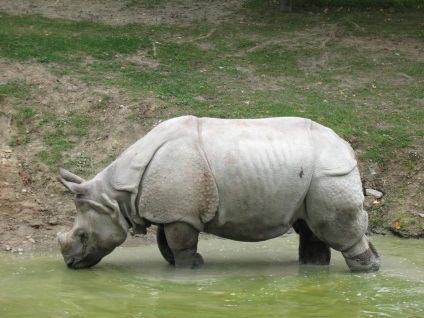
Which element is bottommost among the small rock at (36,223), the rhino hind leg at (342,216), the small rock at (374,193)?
the small rock at (36,223)

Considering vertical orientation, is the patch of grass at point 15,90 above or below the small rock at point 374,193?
above

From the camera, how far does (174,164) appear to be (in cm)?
948

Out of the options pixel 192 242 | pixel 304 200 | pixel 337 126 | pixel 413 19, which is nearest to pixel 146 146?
pixel 192 242

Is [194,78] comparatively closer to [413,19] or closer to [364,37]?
[364,37]

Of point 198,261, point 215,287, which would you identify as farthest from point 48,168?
point 215,287

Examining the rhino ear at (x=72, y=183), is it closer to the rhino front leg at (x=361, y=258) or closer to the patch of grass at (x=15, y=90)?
the rhino front leg at (x=361, y=258)

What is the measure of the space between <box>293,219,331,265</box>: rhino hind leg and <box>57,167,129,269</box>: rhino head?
1974 mm

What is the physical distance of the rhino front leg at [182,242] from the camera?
31.5ft

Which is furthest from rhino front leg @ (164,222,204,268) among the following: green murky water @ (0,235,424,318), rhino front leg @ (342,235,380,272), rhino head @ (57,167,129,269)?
rhino front leg @ (342,235,380,272)

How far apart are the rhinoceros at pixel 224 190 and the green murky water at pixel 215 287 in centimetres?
37

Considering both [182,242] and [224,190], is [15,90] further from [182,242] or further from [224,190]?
[224,190]

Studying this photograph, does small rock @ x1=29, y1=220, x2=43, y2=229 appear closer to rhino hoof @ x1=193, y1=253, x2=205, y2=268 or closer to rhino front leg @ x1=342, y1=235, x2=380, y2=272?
rhino hoof @ x1=193, y1=253, x2=205, y2=268

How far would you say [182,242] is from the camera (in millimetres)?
9703

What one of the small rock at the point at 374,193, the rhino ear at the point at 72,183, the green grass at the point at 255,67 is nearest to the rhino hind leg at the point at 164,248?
the rhino ear at the point at 72,183
